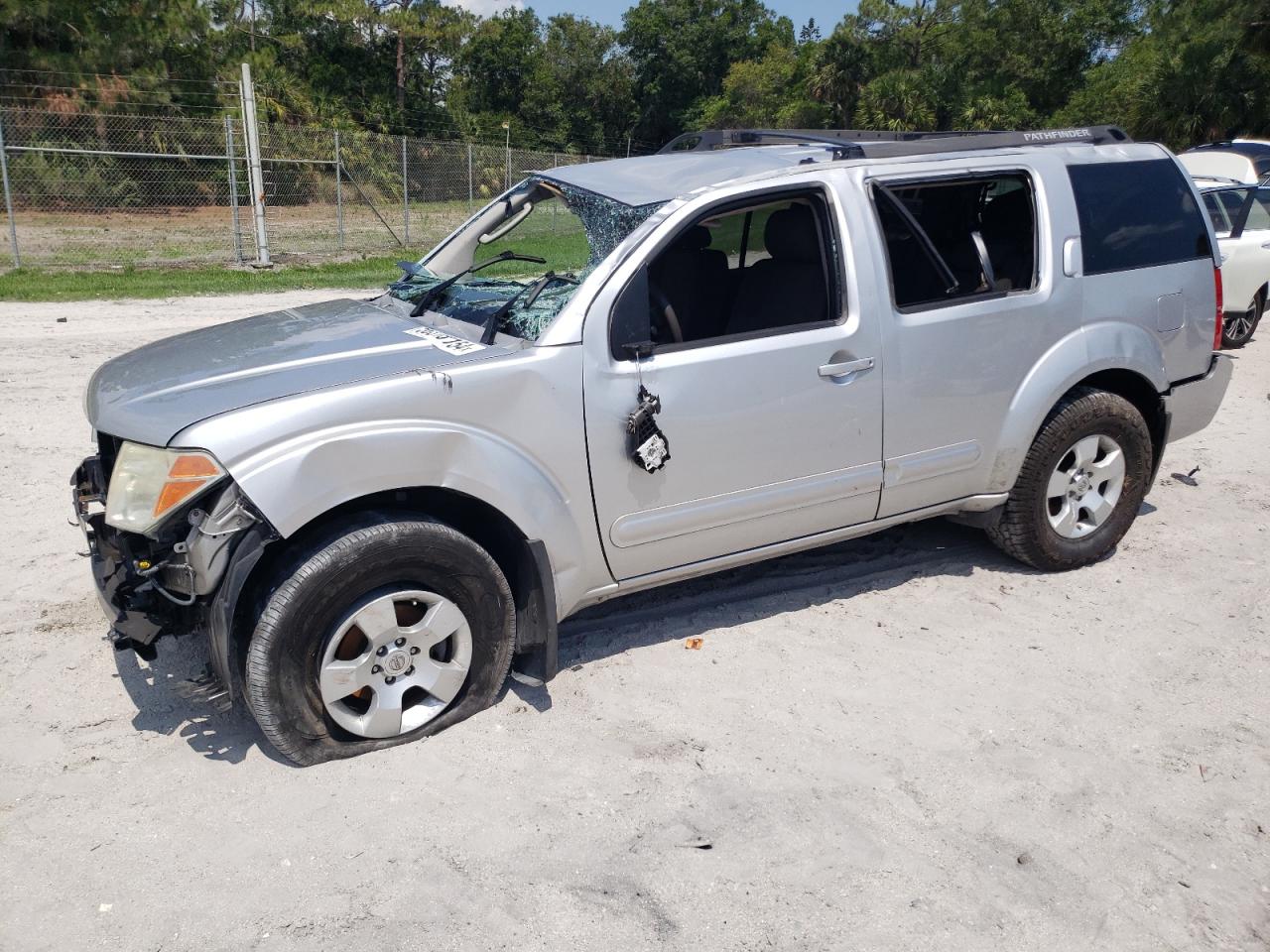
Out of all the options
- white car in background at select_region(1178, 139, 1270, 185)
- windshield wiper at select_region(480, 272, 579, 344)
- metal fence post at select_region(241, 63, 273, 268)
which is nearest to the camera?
windshield wiper at select_region(480, 272, 579, 344)

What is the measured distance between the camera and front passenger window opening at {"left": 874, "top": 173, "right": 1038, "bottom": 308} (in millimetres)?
4301

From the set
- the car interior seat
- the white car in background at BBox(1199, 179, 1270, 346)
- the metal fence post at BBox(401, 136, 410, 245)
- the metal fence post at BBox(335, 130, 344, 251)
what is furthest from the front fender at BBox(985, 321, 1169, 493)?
the metal fence post at BBox(401, 136, 410, 245)

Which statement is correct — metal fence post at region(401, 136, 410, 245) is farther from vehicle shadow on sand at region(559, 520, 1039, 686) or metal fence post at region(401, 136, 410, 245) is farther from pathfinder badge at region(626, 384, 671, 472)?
pathfinder badge at region(626, 384, 671, 472)

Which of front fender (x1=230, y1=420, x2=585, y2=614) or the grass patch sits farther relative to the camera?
the grass patch

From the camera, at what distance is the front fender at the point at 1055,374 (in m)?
4.58

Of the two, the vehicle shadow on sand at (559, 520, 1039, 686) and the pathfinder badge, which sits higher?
the pathfinder badge

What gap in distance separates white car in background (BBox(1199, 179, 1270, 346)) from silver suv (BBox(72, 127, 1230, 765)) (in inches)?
252

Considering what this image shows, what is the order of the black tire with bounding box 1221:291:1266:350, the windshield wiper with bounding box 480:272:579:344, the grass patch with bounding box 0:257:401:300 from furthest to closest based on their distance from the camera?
the grass patch with bounding box 0:257:401:300, the black tire with bounding box 1221:291:1266:350, the windshield wiper with bounding box 480:272:579:344

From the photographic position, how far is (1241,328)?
1092 cm

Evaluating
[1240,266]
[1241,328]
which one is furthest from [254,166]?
[1241,328]

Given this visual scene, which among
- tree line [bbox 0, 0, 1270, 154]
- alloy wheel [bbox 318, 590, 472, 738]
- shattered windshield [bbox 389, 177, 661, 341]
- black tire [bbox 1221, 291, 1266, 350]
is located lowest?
alloy wheel [bbox 318, 590, 472, 738]

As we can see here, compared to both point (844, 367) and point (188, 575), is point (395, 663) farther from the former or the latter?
point (844, 367)

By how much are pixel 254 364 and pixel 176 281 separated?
12701 mm

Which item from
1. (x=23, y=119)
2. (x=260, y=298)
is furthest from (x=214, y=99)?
(x=260, y=298)
